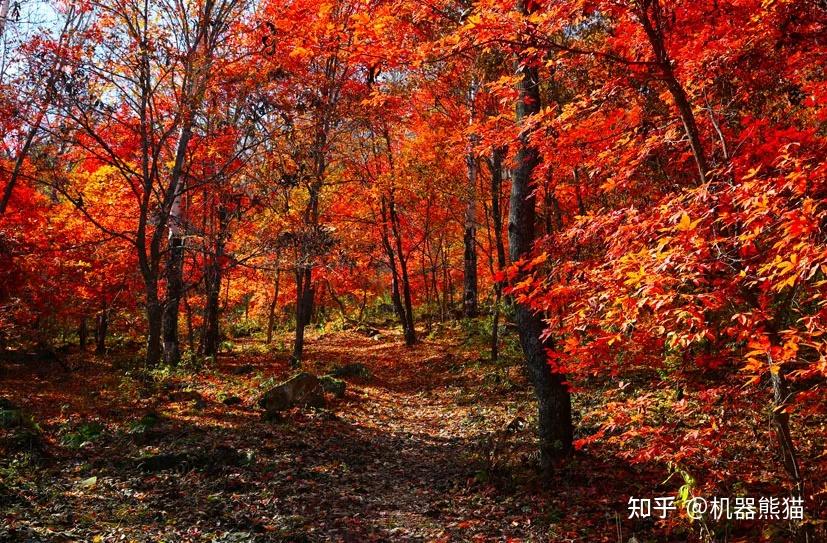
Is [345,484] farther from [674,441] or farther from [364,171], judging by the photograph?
[364,171]

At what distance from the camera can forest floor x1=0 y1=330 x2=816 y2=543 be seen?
17.3ft

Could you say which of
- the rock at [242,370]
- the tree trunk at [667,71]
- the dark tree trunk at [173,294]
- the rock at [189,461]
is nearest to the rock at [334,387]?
the rock at [242,370]

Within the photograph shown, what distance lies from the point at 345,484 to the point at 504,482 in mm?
2015

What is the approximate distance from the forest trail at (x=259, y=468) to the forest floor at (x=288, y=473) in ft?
0.08

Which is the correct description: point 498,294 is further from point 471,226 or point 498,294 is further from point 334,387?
point 334,387

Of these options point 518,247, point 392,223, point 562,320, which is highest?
point 392,223

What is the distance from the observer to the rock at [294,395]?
33.1 ft

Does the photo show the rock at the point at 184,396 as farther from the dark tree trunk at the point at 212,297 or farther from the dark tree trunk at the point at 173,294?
the dark tree trunk at the point at 212,297

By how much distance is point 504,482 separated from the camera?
6.67m

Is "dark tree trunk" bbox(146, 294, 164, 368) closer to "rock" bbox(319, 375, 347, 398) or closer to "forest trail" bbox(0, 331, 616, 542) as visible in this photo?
"forest trail" bbox(0, 331, 616, 542)

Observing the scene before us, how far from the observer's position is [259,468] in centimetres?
690

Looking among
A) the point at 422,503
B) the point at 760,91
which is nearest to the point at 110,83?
the point at 422,503

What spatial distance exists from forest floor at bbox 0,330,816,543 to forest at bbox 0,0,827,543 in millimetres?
48

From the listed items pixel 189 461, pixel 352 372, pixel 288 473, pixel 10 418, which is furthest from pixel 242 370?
pixel 288 473
